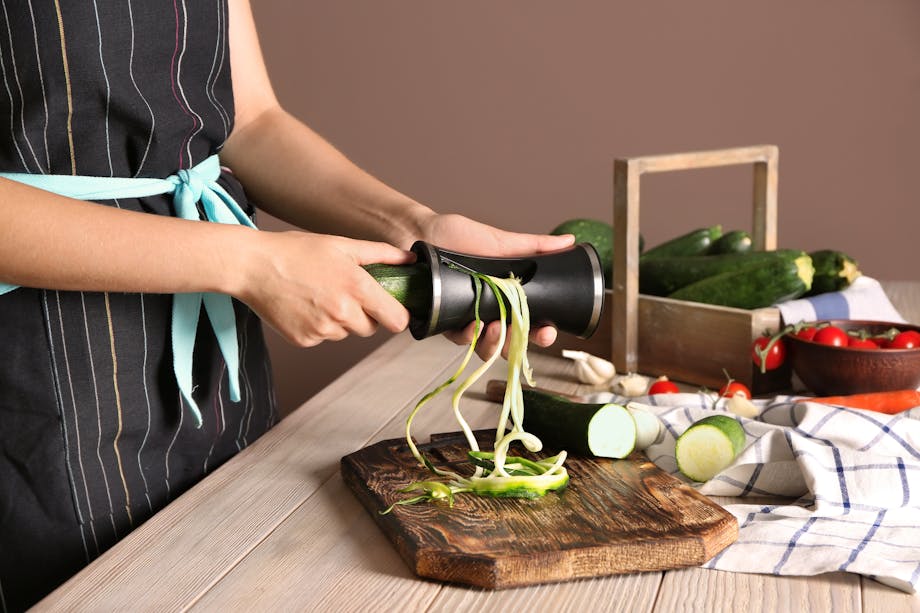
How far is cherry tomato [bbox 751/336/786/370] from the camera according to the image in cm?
160

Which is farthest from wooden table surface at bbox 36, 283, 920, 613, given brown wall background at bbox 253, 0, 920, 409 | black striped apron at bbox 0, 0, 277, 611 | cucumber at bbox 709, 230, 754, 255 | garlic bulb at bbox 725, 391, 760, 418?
brown wall background at bbox 253, 0, 920, 409

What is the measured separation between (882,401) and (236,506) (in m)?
0.93

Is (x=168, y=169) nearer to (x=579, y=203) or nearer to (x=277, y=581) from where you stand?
(x=277, y=581)

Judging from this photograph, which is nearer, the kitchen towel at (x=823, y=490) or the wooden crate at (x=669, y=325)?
the kitchen towel at (x=823, y=490)

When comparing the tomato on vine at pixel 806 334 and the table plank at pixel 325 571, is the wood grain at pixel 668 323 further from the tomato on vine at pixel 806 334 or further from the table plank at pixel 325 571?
the table plank at pixel 325 571

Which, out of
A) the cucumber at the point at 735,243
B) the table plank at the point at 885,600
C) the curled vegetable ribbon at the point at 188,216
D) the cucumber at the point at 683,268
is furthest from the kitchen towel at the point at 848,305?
the curled vegetable ribbon at the point at 188,216

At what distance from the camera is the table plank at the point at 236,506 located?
99cm

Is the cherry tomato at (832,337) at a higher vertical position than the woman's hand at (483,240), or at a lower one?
lower

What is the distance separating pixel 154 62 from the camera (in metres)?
1.27

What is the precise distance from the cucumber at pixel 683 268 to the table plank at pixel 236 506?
507mm

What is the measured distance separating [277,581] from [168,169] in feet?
2.00

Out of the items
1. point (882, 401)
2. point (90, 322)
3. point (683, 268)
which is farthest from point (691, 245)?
point (90, 322)

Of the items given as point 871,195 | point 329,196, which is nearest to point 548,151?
point 871,195

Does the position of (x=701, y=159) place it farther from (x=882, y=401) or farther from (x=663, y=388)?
(x=882, y=401)
